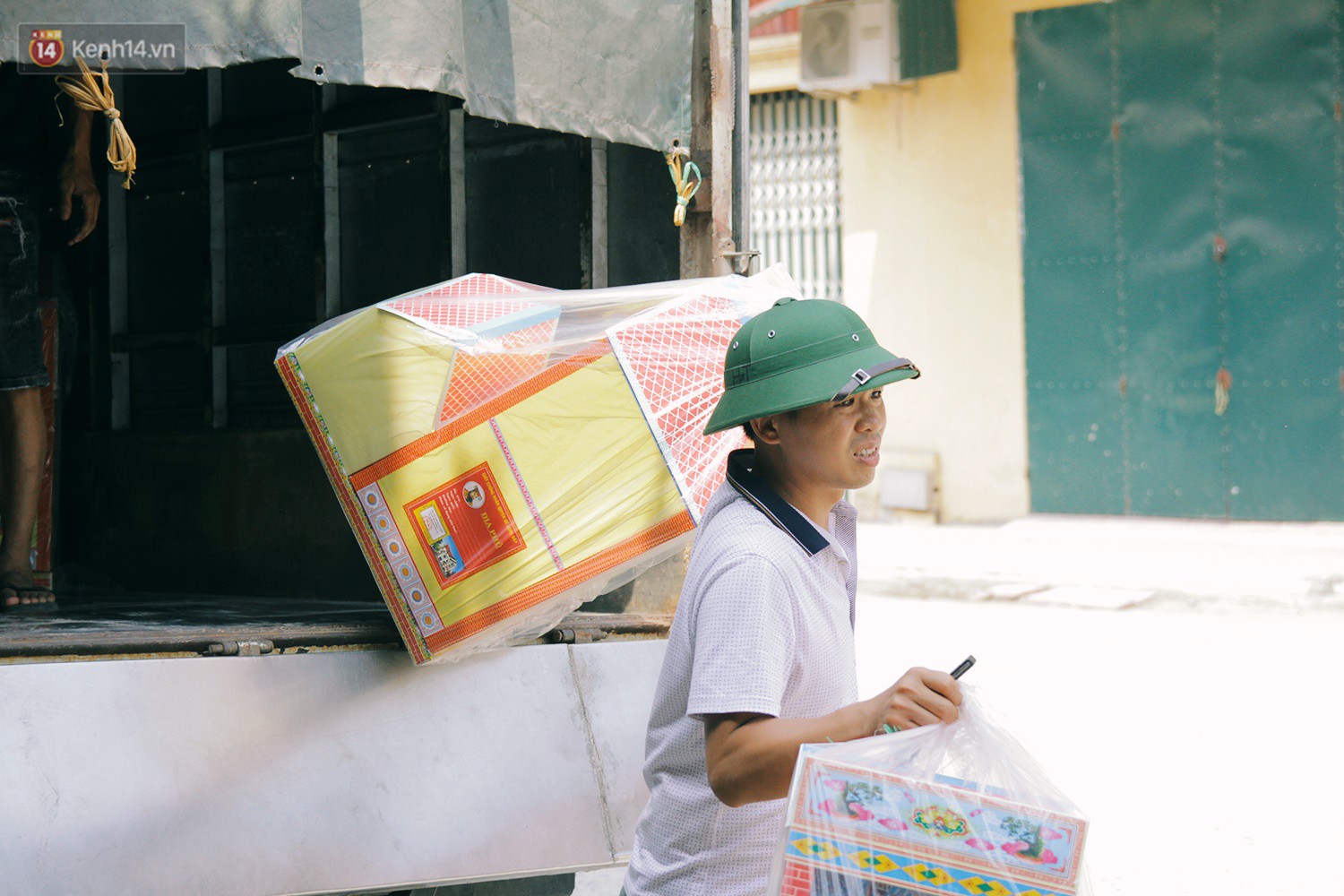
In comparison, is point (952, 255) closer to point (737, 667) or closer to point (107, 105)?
point (107, 105)

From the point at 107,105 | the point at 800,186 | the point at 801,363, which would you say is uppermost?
the point at 800,186

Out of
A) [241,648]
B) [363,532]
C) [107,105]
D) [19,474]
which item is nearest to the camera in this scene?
[107,105]

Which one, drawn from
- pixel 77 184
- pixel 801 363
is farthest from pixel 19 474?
pixel 801 363

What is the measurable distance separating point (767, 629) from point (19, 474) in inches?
123

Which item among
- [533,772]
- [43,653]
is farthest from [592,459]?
[43,653]

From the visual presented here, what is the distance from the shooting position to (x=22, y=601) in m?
4.21

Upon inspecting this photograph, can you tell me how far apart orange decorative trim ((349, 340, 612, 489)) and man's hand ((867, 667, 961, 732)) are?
1.69 metres

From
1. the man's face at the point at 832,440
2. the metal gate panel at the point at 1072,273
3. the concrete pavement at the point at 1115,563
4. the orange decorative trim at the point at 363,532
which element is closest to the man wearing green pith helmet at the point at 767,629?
the man's face at the point at 832,440

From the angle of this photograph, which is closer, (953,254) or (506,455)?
(506,455)

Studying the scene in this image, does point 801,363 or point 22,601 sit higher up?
point 801,363

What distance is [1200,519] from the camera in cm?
1154

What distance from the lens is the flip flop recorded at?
4.17 m

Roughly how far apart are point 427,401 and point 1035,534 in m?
9.33

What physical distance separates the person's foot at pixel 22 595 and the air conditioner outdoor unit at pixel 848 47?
9906 millimetres
